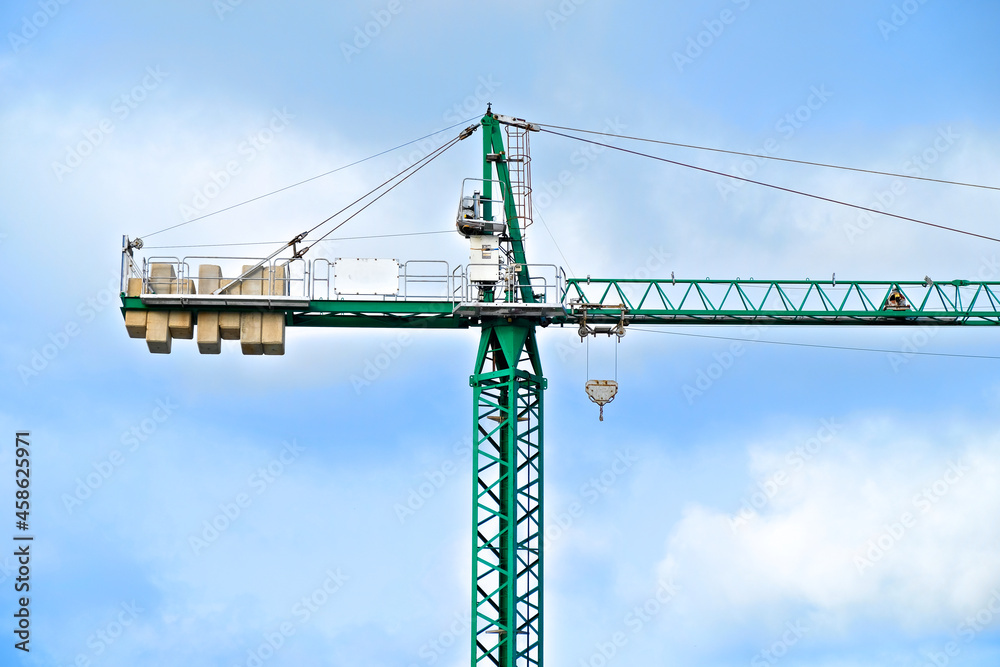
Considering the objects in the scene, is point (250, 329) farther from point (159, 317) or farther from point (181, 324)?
point (159, 317)

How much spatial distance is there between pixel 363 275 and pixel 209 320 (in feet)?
20.4

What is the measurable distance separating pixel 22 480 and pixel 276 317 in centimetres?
1130

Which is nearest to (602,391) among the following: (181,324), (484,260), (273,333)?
(484,260)

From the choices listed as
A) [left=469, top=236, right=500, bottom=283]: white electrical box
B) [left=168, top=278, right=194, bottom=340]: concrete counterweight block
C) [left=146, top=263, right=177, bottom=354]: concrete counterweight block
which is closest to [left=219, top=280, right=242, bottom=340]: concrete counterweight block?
[left=168, top=278, right=194, bottom=340]: concrete counterweight block

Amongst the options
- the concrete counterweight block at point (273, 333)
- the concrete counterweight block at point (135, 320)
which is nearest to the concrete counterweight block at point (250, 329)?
the concrete counterweight block at point (273, 333)

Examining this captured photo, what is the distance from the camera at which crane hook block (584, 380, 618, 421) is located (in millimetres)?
65312

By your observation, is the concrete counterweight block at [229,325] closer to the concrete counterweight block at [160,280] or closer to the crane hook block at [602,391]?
the concrete counterweight block at [160,280]

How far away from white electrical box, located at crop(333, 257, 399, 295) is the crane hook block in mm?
8590

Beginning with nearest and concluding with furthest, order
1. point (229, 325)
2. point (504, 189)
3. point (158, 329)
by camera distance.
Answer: point (158, 329), point (229, 325), point (504, 189)

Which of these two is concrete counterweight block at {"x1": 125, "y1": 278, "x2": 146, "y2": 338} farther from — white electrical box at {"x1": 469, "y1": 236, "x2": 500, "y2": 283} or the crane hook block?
the crane hook block

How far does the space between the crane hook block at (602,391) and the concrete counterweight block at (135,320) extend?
1755 cm

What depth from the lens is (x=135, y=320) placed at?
63.9 meters

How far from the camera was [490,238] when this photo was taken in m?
66.0

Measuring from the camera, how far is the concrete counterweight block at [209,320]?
64.0 m
